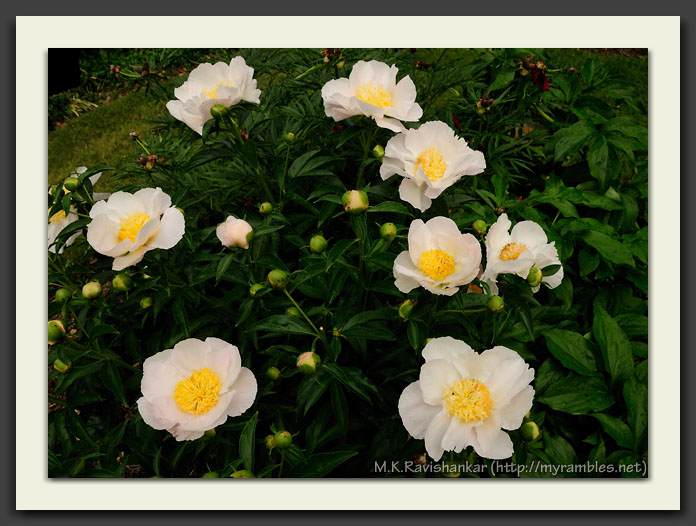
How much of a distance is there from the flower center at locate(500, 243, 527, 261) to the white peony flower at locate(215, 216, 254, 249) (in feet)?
1.95

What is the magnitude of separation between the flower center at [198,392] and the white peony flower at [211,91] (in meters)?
0.64

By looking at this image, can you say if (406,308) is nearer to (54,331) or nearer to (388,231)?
(388,231)

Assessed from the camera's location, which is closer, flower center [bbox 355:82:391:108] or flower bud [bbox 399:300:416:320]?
flower bud [bbox 399:300:416:320]

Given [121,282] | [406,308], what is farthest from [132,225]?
[406,308]

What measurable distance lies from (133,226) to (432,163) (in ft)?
2.43

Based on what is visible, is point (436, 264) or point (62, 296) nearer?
point (436, 264)

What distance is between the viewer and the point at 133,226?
1205 mm

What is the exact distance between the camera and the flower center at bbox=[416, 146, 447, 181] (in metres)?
1.27

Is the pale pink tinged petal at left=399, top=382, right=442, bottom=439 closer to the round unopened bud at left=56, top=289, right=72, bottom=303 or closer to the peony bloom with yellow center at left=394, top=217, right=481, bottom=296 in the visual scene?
the peony bloom with yellow center at left=394, top=217, right=481, bottom=296

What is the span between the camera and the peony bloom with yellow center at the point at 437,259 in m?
1.06

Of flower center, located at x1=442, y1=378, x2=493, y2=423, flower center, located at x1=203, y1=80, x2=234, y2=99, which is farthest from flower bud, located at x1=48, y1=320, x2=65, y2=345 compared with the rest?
flower center, located at x1=442, y1=378, x2=493, y2=423

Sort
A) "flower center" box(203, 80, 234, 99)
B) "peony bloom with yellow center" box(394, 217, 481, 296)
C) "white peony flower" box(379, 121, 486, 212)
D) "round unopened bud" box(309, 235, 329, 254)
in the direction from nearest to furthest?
"peony bloom with yellow center" box(394, 217, 481, 296) < "round unopened bud" box(309, 235, 329, 254) < "white peony flower" box(379, 121, 486, 212) < "flower center" box(203, 80, 234, 99)

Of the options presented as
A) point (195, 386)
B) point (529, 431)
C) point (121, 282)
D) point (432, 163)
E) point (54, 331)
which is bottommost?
point (529, 431)

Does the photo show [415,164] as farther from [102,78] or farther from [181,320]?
[102,78]
